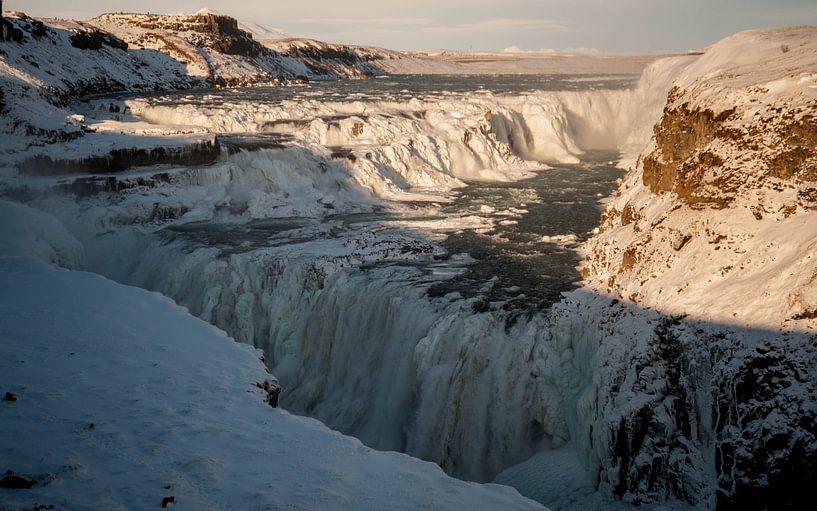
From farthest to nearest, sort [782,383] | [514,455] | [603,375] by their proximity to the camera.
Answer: [514,455] < [603,375] < [782,383]

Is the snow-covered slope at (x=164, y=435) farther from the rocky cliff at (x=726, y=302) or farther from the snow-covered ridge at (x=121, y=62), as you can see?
the snow-covered ridge at (x=121, y=62)

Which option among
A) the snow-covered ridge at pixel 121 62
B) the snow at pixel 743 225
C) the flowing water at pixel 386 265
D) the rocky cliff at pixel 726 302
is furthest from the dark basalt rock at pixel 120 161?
the rocky cliff at pixel 726 302

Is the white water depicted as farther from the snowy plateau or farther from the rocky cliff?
the rocky cliff

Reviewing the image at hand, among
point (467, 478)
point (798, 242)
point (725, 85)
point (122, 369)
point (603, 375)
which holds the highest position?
point (725, 85)

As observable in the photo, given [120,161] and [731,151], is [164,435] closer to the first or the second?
[731,151]

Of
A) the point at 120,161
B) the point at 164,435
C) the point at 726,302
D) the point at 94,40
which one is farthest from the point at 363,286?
the point at 94,40

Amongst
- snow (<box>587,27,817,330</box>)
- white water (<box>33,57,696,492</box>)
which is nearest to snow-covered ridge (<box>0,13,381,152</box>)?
white water (<box>33,57,696,492</box>)

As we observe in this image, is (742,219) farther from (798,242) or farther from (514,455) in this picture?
(514,455)

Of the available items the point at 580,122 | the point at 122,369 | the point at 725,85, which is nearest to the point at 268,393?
the point at 122,369
